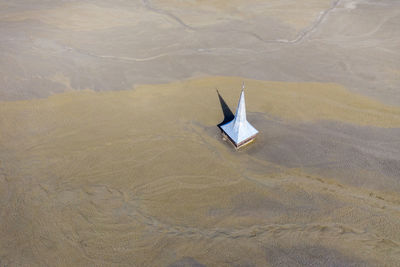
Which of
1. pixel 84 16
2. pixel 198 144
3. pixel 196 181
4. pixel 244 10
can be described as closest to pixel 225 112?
pixel 198 144

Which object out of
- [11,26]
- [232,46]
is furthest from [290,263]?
[11,26]

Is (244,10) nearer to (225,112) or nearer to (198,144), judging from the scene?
(225,112)

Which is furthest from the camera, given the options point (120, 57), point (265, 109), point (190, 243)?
point (120, 57)

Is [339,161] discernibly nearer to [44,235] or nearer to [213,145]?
[213,145]

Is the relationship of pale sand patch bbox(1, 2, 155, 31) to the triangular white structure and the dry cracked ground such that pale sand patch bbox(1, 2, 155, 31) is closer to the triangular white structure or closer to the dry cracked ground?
the dry cracked ground

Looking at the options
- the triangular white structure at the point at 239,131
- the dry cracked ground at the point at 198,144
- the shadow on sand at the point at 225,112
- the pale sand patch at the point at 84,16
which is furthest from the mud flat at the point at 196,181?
the pale sand patch at the point at 84,16

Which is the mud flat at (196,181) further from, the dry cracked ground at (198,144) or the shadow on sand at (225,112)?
the shadow on sand at (225,112)

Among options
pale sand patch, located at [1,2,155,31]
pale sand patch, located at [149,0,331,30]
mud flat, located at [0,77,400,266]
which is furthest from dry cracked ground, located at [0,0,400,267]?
pale sand patch, located at [149,0,331,30]
